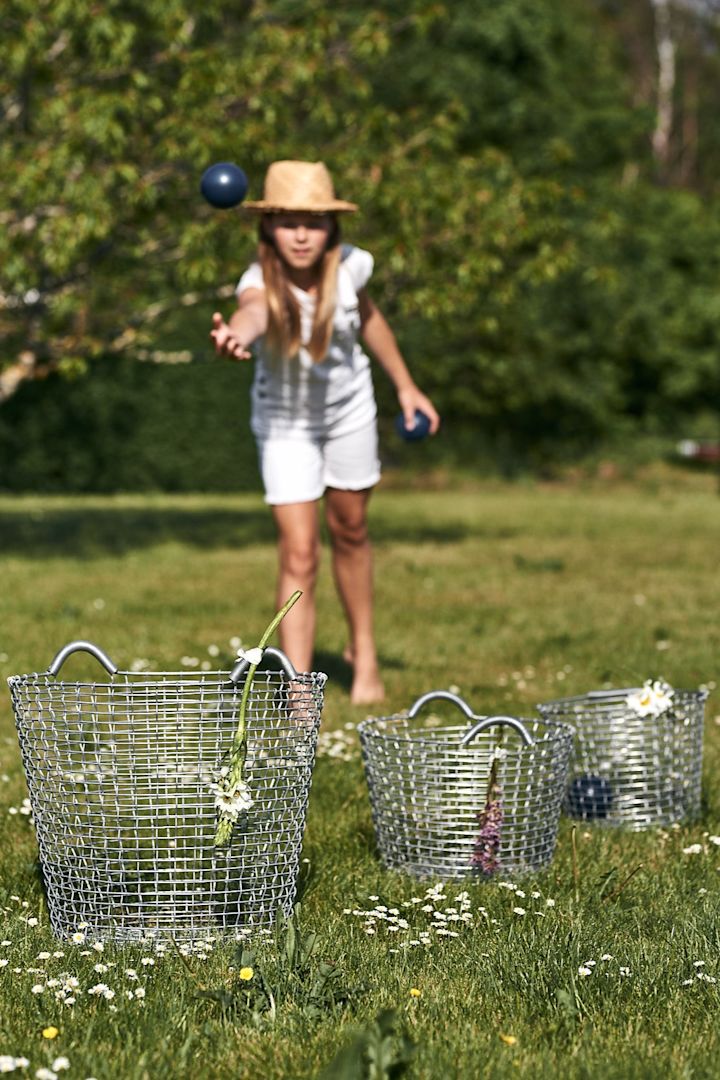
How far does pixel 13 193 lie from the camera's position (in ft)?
35.5

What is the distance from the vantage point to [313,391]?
610 cm

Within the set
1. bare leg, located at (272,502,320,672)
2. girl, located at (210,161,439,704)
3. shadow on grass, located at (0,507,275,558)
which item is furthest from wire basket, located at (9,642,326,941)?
shadow on grass, located at (0,507,275,558)

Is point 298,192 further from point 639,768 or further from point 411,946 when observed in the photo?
point 411,946

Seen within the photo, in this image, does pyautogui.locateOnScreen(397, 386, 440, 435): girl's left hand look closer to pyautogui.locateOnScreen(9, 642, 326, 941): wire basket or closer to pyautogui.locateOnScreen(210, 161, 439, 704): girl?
pyautogui.locateOnScreen(210, 161, 439, 704): girl

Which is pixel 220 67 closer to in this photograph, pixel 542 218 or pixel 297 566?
pixel 542 218

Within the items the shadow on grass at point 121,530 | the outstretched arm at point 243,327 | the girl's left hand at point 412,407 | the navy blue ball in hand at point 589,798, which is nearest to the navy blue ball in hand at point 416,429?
the girl's left hand at point 412,407

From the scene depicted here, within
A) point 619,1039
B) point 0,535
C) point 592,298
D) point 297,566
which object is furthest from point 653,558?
point 592,298

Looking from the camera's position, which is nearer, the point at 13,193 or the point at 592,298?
the point at 13,193

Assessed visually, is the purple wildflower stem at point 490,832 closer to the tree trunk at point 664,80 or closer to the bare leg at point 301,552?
the bare leg at point 301,552

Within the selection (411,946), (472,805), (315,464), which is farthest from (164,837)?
(315,464)

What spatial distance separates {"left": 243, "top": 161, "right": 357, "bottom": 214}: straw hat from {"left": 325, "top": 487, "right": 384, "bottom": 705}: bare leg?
128 cm

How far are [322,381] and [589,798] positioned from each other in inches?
86.6

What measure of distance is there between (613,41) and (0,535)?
29.5 meters

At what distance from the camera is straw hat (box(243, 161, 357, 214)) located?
557 cm
